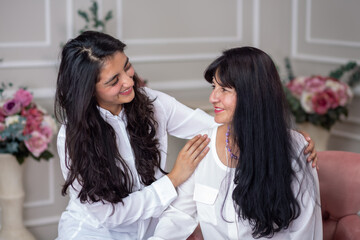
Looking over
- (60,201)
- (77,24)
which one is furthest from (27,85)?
(60,201)

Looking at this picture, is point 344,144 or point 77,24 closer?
point 77,24

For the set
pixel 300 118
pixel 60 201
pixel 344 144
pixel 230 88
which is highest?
pixel 230 88

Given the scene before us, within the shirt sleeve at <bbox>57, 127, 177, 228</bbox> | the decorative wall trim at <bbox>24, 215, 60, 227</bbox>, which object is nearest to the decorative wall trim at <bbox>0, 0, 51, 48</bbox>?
the decorative wall trim at <bbox>24, 215, 60, 227</bbox>

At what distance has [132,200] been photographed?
1892mm

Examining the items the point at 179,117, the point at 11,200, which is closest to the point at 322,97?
the point at 179,117

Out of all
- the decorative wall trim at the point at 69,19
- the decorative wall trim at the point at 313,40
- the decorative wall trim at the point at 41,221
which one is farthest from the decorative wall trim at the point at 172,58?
the decorative wall trim at the point at 41,221

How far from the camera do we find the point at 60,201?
10.9ft

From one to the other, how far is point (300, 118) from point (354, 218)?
1386mm

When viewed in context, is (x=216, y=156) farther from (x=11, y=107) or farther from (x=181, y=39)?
(x=181, y=39)

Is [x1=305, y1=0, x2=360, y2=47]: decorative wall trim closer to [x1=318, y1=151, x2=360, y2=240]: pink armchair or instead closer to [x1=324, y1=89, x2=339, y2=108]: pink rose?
[x1=324, y1=89, x2=339, y2=108]: pink rose

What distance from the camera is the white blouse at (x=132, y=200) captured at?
1884 millimetres

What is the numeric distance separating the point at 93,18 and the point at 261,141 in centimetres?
180

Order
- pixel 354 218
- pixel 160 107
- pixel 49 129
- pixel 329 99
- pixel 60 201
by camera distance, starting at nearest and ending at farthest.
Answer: pixel 354 218 → pixel 160 107 → pixel 49 129 → pixel 329 99 → pixel 60 201

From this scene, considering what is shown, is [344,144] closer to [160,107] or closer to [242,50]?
[160,107]
